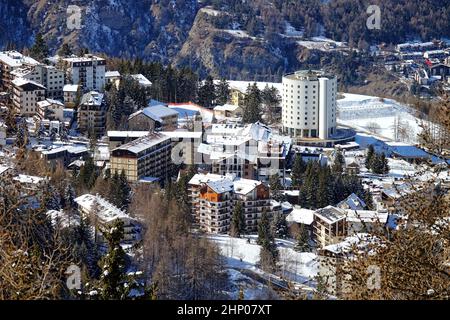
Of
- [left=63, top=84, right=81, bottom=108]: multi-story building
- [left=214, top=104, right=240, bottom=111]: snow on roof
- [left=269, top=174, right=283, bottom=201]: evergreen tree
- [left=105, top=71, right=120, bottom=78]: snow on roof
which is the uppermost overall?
[left=105, top=71, right=120, bottom=78]: snow on roof

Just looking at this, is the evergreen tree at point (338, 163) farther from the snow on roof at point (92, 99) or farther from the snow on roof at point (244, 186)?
the snow on roof at point (92, 99)

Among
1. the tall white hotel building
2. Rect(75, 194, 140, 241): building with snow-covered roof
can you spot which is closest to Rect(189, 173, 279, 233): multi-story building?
Rect(75, 194, 140, 241): building with snow-covered roof

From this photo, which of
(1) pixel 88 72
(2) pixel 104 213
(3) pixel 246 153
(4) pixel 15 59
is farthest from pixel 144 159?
(4) pixel 15 59

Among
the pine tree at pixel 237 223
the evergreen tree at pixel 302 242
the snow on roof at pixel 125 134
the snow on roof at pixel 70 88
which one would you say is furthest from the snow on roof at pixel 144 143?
the evergreen tree at pixel 302 242

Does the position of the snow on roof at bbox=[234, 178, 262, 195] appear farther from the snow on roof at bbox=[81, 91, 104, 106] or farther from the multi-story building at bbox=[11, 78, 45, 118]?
the multi-story building at bbox=[11, 78, 45, 118]

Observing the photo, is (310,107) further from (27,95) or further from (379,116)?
(27,95)
